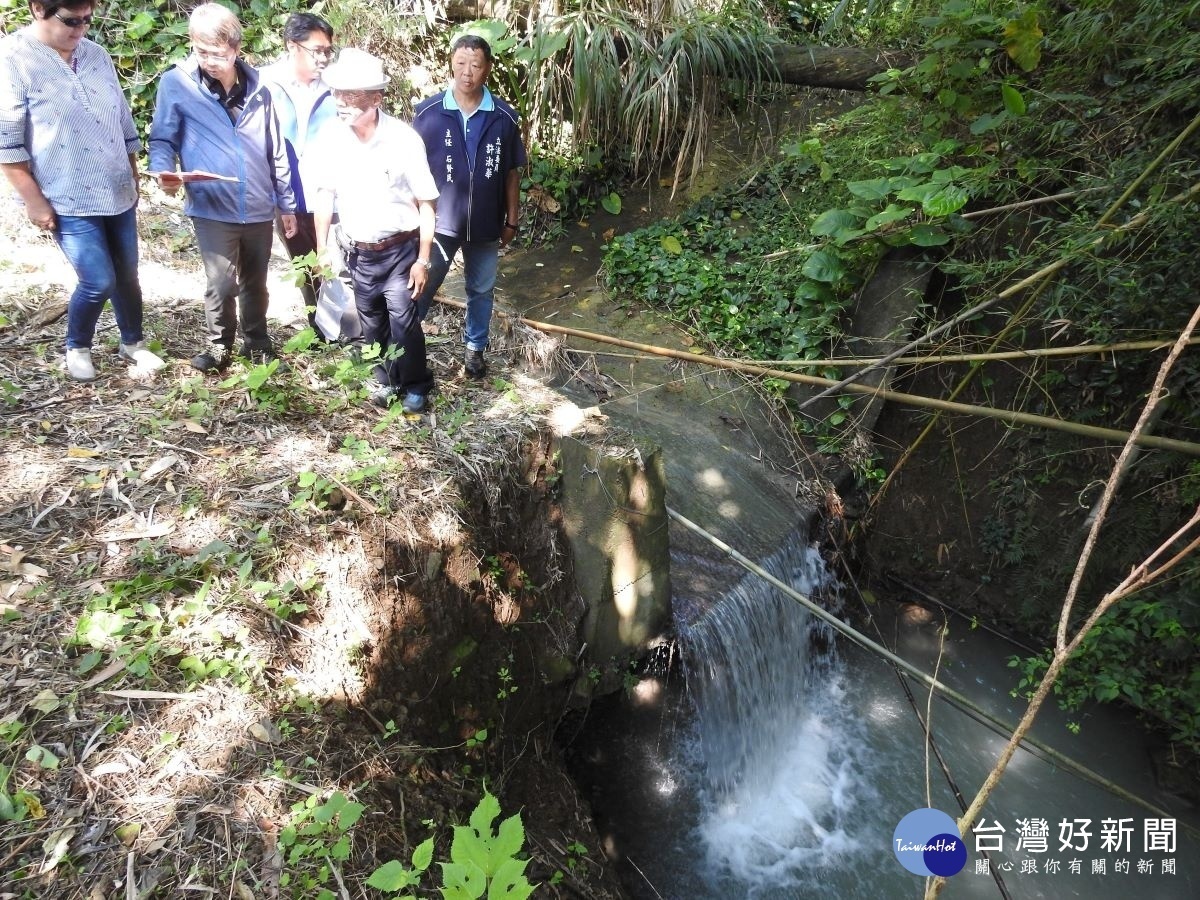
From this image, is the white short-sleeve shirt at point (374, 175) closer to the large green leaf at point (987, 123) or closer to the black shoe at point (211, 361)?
the black shoe at point (211, 361)

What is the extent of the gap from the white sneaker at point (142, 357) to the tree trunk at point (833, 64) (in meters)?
5.52

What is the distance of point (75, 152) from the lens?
2.84 metres

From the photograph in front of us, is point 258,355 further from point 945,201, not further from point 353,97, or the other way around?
point 945,201

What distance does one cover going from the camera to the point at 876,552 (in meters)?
5.30

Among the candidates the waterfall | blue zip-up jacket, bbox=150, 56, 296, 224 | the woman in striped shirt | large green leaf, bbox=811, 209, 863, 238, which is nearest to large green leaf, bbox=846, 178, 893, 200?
large green leaf, bbox=811, 209, 863, 238

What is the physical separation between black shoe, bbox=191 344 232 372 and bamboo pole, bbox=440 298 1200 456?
1.56 meters

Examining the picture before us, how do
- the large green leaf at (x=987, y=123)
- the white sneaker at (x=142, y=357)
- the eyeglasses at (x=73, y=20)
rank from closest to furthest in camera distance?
the eyeglasses at (x=73, y=20), the white sneaker at (x=142, y=357), the large green leaf at (x=987, y=123)

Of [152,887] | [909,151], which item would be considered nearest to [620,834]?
[152,887]

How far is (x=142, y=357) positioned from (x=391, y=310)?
119 centimetres

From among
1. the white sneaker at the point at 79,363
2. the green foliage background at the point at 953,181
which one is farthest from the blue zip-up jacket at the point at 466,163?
the green foliage background at the point at 953,181

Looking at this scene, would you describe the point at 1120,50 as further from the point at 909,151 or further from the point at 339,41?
the point at 339,41

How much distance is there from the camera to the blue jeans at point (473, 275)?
3623 millimetres

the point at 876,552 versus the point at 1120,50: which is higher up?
the point at 1120,50

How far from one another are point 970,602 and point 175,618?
4800 mm
